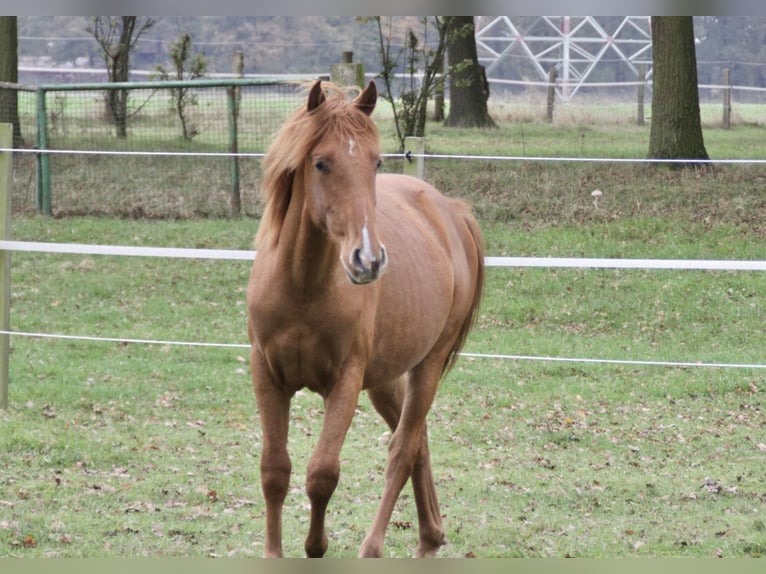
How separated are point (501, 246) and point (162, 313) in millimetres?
3705

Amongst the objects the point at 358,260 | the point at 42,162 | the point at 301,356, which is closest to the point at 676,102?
the point at 42,162

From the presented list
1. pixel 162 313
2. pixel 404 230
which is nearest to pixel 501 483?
pixel 404 230

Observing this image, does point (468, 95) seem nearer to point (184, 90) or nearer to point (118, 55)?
point (184, 90)

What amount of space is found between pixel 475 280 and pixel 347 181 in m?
1.81

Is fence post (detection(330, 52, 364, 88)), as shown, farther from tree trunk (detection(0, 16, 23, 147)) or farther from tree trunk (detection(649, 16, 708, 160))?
tree trunk (detection(0, 16, 23, 147))

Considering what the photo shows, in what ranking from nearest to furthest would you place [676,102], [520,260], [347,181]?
[347,181], [520,260], [676,102]

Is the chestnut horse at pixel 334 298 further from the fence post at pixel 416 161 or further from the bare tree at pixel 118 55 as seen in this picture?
the bare tree at pixel 118 55

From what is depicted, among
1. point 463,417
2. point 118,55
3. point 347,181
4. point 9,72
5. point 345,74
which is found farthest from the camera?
point 118,55

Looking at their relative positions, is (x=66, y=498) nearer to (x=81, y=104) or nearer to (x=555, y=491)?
(x=555, y=491)

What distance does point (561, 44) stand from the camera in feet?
112

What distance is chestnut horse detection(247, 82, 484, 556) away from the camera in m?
3.75

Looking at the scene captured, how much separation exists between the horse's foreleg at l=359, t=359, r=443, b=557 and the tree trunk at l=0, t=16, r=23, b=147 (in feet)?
32.4

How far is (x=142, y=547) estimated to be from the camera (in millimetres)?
4867

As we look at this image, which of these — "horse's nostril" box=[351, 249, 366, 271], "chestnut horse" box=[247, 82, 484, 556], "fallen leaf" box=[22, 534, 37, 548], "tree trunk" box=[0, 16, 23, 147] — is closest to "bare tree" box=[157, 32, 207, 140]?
"tree trunk" box=[0, 16, 23, 147]
